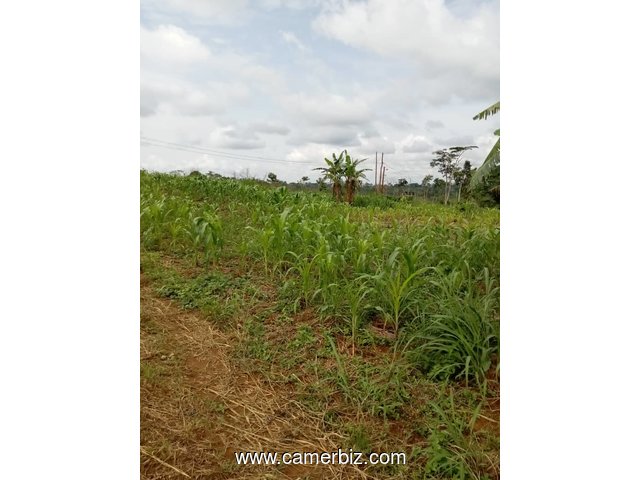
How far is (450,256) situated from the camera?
8.13 feet

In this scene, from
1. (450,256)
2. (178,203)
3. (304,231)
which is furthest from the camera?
(178,203)

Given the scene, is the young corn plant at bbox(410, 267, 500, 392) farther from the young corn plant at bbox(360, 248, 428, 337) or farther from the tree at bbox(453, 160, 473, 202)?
the tree at bbox(453, 160, 473, 202)

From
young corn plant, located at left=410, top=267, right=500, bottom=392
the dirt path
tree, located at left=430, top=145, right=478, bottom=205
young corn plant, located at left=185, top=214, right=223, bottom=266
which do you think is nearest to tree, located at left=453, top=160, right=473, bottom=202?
tree, located at left=430, top=145, right=478, bottom=205

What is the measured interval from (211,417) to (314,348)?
1.82ft

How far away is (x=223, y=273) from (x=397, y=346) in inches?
50.8

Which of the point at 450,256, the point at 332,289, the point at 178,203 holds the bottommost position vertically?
the point at 332,289

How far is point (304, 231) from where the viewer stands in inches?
113

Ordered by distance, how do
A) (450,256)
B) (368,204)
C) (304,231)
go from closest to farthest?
(450,256)
(304,231)
(368,204)

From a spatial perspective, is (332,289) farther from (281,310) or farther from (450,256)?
(450,256)

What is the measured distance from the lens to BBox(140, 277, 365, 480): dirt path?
1.47 m

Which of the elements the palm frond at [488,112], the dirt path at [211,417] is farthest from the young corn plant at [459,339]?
the palm frond at [488,112]
